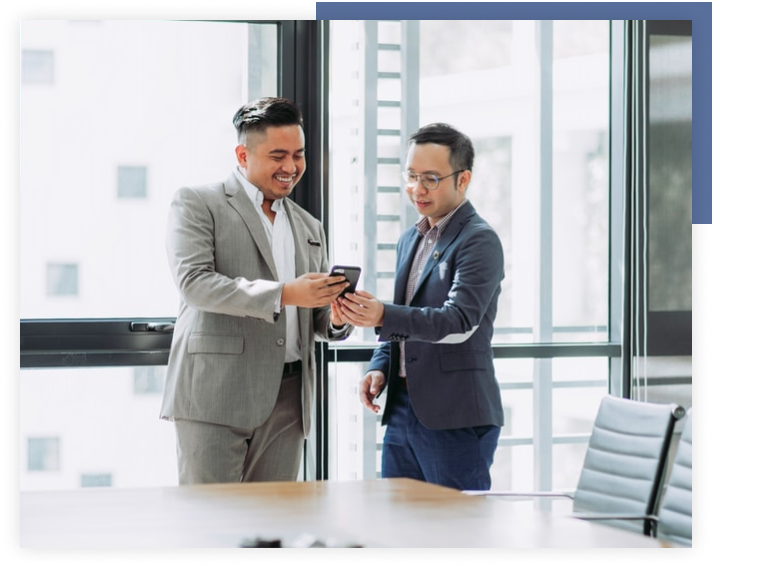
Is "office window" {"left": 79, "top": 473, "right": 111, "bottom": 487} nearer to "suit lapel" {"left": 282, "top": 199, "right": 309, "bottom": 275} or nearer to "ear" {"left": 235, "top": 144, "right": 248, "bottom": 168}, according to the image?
"suit lapel" {"left": 282, "top": 199, "right": 309, "bottom": 275}

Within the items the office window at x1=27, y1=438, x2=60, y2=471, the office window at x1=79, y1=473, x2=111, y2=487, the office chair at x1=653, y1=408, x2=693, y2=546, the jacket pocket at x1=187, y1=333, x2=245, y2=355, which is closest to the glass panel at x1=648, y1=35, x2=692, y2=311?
the office chair at x1=653, y1=408, x2=693, y2=546

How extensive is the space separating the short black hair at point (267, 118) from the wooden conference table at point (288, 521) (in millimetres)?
1397

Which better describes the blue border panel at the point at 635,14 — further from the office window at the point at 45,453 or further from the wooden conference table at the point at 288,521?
the office window at the point at 45,453

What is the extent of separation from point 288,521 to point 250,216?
1.28 m

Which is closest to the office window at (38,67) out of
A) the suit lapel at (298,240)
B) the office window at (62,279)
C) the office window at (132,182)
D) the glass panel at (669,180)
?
the office window at (132,182)

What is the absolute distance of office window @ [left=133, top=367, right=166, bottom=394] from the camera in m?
3.78

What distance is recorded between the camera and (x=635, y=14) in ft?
9.68

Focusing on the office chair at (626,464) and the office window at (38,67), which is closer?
the office chair at (626,464)

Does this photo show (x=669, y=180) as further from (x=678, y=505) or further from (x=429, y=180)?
(x=678, y=505)

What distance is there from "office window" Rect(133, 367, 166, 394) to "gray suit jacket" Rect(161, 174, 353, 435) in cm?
65

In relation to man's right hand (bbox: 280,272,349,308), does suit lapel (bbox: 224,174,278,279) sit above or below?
above

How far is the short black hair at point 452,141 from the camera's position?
11.4 ft

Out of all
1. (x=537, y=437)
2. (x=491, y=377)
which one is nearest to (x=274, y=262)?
(x=491, y=377)

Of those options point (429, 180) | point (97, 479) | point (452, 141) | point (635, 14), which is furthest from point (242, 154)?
point (97, 479)
